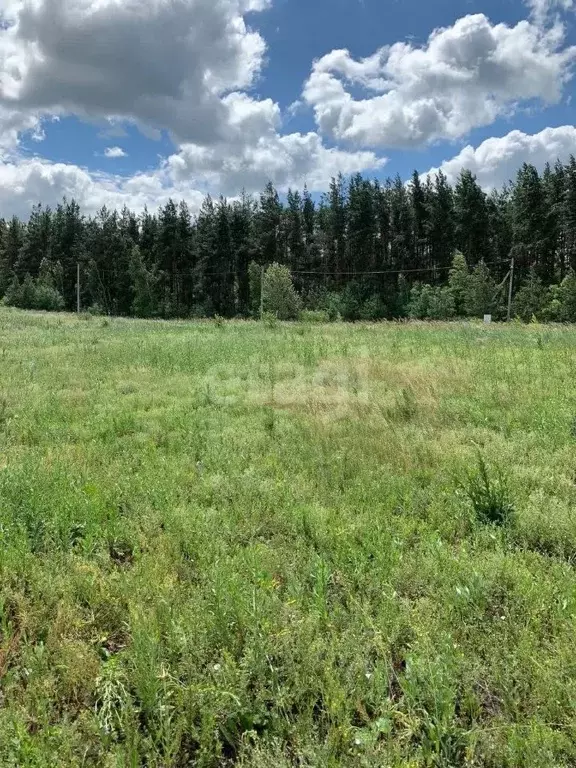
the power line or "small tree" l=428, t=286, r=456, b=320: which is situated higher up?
the power line

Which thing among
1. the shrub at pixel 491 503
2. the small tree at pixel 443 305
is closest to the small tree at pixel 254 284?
the small tree at pixel 443 305

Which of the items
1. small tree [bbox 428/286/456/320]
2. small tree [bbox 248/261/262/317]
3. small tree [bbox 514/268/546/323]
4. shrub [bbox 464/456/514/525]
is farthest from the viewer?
small tree [bbox 248/261/262/317]

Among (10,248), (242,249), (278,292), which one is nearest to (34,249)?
(10,248)

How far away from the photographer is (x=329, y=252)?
70.5 meters

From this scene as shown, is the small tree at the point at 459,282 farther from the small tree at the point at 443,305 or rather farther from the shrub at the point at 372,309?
the shrub at the point at 372,309

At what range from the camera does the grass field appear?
2.54 meters

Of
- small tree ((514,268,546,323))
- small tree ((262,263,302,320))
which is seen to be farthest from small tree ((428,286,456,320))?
small tree ((262,263,302,320))

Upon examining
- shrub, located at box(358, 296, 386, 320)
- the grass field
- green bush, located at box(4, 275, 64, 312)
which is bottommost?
the grass field

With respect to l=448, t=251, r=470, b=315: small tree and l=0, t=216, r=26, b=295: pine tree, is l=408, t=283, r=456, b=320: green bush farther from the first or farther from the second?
l=0, t=216, r=26, b=295: pine tree

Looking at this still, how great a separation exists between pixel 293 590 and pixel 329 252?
7004cm

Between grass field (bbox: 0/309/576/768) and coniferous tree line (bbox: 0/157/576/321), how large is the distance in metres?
49.3

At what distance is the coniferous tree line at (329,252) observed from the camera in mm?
57062

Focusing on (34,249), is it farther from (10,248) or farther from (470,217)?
(470,217)

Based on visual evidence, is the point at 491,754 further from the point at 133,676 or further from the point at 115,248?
the point at 115,248
